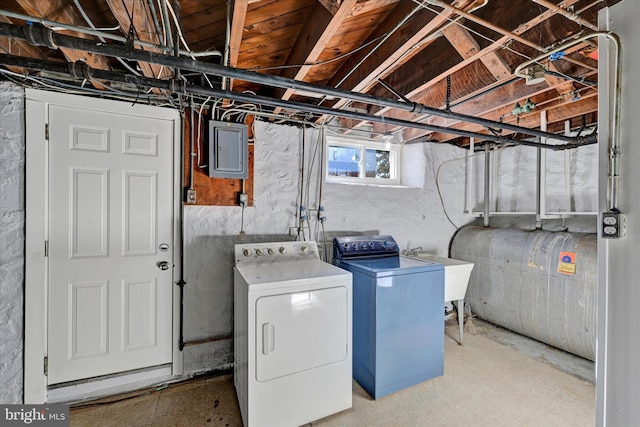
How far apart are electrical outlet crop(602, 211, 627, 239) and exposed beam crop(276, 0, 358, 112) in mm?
1132

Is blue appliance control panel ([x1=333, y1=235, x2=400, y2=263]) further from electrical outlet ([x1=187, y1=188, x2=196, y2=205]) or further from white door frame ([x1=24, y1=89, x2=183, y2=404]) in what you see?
white door frame ([x1=24, y1=89, x2=183, y2=404])

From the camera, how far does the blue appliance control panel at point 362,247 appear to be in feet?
8.06

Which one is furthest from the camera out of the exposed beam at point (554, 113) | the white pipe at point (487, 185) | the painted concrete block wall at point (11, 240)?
the white pipe at point (487, 185)

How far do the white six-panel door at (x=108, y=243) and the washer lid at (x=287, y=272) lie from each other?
2.47 ft

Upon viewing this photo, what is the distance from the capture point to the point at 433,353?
2.29 metres

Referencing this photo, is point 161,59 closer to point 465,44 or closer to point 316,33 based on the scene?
point 316,33

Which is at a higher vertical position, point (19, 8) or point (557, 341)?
point (19, 8)

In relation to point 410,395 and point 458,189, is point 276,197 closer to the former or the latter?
point 410,395

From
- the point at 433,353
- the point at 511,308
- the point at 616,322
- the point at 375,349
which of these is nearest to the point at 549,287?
the point at 511,308

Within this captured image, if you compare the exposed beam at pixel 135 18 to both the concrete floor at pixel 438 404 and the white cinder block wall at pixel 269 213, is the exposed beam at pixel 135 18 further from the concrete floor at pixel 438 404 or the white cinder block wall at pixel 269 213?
the concrete floor at pixel 438 404

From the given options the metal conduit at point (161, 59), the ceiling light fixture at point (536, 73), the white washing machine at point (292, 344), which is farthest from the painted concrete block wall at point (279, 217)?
the ceiling light fixture at point (536, 73)

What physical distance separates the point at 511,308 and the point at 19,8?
4209 mm

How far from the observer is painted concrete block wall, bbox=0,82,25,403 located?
181 centimetres

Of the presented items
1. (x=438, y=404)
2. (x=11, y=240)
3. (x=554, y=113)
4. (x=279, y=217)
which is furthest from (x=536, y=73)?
(x=11, y=240)
